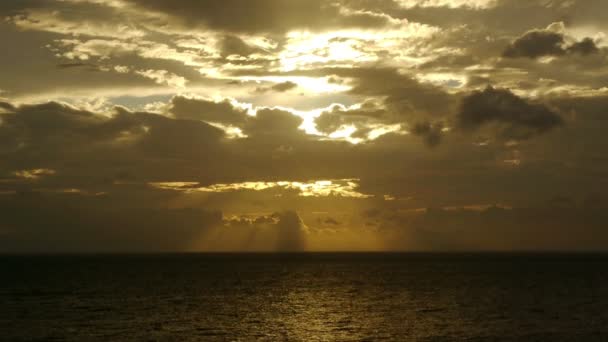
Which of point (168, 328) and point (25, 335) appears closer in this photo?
point (25, 335)

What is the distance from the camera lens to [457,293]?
4387 inches

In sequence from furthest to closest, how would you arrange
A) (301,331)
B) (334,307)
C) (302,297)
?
(302,297), (334,307), (301,331)

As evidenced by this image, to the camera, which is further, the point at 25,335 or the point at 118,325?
the point at 118,325

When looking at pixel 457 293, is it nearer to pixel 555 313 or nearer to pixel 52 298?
pixel 555 313

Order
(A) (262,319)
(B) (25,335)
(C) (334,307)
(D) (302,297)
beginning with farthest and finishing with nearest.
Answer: (D) (302,297) → (C) (334,307) → (A) (262,319) → (B) (25,335)

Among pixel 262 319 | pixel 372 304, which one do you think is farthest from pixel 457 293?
pixel 262 319

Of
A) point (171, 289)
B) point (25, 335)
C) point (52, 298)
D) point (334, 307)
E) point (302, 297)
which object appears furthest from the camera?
point (171, 289)

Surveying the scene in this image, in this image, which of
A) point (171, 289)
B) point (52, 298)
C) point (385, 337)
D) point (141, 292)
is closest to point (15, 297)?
point (52, 298)

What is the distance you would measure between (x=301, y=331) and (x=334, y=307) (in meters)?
23.7

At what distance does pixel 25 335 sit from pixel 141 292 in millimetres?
52034

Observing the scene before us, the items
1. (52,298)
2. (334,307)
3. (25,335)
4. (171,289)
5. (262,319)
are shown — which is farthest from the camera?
(171,289)

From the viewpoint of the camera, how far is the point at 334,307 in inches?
3546

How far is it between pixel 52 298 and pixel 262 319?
41.5 m

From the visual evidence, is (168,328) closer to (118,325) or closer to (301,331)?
(118,325)
